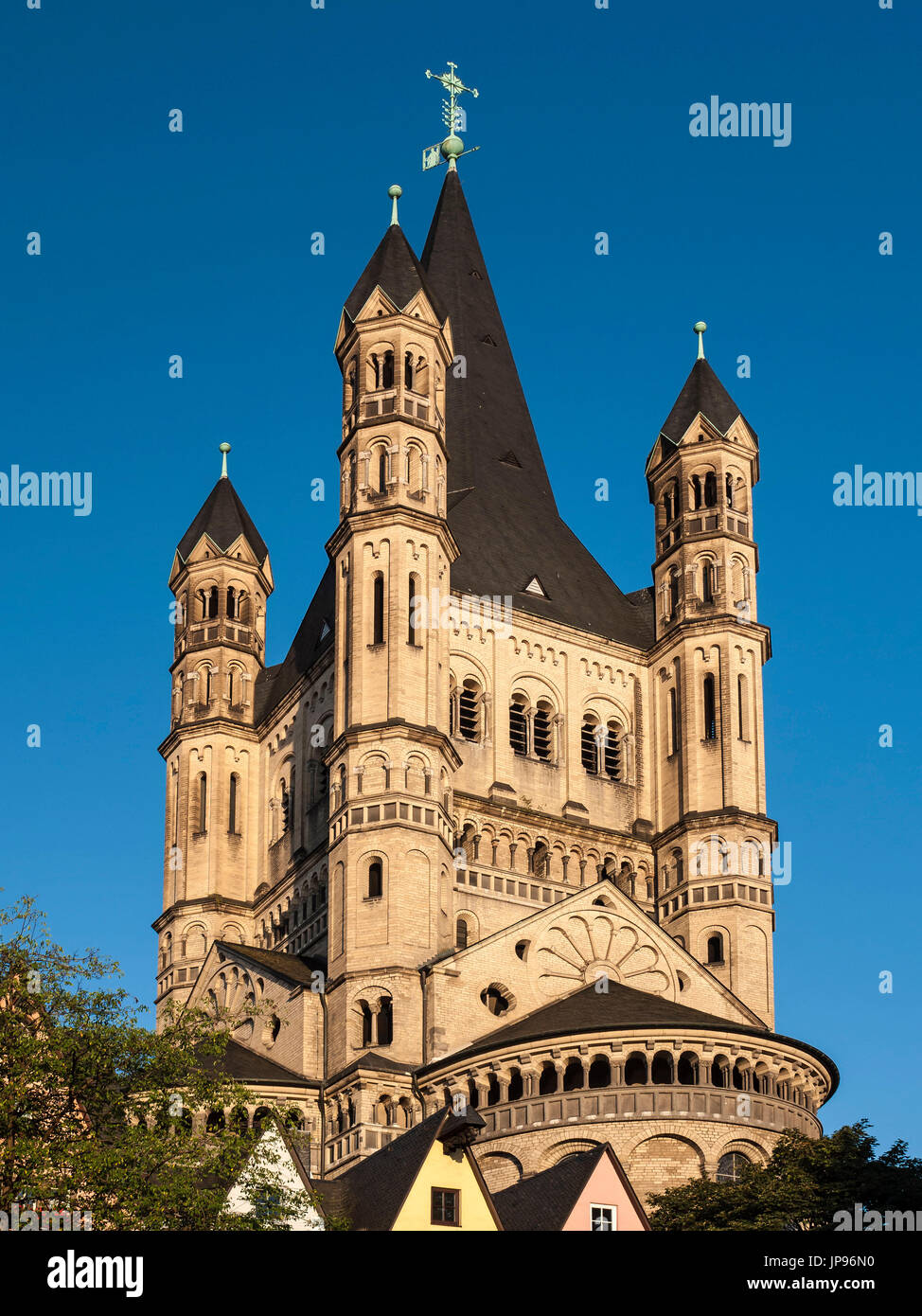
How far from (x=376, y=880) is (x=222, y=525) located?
24590 mm

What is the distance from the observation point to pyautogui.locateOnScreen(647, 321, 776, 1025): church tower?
7294cm

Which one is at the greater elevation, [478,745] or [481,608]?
[481,608]

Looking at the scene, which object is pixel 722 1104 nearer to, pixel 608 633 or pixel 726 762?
pixel 726 762

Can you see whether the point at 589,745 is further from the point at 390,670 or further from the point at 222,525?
the point at 222,525

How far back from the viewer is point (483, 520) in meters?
82.2

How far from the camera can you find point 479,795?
74.3 metres

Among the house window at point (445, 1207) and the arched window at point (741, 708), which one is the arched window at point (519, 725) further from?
the house window at point (445, 1207)

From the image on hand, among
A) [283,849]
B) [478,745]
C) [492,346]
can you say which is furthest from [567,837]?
[492,346]

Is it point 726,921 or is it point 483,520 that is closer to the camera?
point 726,921

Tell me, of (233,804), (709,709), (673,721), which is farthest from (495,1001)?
(233,804)

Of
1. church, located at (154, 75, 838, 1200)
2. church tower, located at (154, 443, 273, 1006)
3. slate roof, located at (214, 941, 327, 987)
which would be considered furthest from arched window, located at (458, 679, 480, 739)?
church tower, located at (154, 443, 273, 1006)

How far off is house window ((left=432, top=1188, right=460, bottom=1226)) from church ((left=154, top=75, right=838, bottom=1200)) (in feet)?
39.1

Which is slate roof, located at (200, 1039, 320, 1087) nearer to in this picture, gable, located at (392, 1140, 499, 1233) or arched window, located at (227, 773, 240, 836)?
arched window, located at (227, 773, 240, 836)

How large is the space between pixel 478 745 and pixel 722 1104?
18460 millimetres
